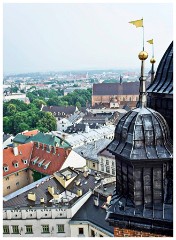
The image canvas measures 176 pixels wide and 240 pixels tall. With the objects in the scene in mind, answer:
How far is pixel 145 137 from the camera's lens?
7.10m

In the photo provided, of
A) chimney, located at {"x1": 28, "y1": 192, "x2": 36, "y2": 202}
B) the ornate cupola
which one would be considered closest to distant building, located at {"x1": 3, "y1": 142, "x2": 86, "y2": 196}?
chimney, located at {"x1": 28, "y1": 192, "x2": 36, "y2": 202}

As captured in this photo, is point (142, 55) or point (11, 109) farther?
point (11, 109)

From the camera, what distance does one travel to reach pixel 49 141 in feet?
148

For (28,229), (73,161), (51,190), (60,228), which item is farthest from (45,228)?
(73,161)

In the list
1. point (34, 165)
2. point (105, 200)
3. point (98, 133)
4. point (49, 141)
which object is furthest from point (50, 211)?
point (98, 133)

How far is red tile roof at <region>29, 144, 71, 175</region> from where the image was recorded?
3259 cm

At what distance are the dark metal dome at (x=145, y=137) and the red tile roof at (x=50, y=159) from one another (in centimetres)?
2522

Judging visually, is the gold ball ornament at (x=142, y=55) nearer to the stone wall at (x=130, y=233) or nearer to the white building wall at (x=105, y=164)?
the stone wall at (x=130, y=233)

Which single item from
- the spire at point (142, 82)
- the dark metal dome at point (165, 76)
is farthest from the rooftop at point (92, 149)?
the spire at point (142, 82)

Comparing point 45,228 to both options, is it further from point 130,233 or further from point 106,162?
point 106,162

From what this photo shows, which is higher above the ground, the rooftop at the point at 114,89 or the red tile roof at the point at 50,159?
the rooftop at the point at 114,89

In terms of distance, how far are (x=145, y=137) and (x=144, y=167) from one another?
68 cm

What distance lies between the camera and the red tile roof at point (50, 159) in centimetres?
3259

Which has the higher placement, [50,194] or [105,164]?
[50,194]
